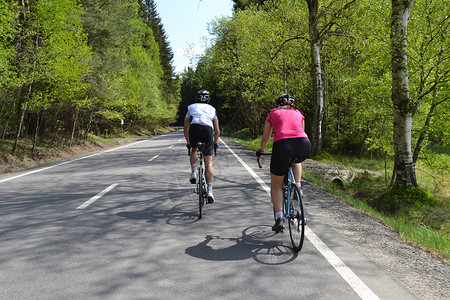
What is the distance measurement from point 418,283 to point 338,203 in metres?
3.56

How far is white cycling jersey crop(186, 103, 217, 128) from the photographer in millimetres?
5703

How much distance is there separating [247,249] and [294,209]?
0.75 meters

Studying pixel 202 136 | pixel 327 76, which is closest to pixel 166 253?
pixel 202 136

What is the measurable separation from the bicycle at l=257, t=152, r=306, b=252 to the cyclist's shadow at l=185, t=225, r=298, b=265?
15cm

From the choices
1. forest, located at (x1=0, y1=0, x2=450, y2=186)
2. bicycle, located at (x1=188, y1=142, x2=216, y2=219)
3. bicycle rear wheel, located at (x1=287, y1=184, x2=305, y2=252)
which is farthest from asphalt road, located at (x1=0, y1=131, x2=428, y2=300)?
forest, located at (x1=0, y1=0, x2=450, y2=186)

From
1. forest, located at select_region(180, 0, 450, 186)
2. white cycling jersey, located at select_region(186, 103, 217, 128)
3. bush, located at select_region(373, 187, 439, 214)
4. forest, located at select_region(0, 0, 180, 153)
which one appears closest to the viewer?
white cycling jersey, located at select_region(186, 103, 217, 128)

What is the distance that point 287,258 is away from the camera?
3.84 metres

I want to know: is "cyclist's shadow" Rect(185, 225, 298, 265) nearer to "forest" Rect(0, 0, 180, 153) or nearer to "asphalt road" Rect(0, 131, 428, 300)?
"asphalt road" Rect(0, 131, 428, 300)

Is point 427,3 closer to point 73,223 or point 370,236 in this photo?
point 370,236

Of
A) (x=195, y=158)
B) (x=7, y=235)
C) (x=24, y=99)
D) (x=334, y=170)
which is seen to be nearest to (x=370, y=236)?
(x=195, y=158)

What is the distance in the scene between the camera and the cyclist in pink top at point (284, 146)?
4156mm

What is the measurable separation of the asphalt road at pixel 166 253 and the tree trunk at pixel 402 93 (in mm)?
3813

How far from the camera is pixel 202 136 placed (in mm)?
5734

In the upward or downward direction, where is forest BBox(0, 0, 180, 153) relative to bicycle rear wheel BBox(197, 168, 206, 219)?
upward
